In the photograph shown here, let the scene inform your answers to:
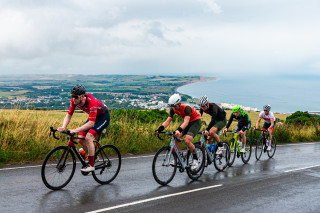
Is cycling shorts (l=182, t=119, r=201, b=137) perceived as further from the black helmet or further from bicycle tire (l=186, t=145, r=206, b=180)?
the black helmet

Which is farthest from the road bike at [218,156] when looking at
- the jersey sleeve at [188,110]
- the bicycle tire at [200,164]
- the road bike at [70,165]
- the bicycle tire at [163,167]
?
the road bike at [70,165]

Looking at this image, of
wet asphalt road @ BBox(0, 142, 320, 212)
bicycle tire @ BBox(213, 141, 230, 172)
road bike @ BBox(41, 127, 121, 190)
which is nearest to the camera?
wet asphalt road @ BBox(0, 142, 320, 212)

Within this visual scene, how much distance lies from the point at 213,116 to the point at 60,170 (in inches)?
181

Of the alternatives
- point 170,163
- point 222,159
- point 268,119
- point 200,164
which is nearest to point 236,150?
point 222,159

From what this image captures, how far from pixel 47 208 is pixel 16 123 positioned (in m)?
6.54

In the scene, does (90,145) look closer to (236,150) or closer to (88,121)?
(88,121)

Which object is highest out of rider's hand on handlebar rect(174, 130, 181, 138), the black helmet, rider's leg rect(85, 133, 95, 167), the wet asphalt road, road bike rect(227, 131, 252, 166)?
the black helmet

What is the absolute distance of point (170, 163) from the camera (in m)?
7.48

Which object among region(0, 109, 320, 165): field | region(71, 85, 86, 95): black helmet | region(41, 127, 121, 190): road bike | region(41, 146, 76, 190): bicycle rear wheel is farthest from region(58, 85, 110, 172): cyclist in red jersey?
region(0, 109, 320, 165): field

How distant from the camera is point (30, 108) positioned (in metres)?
12.8

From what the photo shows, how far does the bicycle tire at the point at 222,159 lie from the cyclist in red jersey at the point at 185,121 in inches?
53.6

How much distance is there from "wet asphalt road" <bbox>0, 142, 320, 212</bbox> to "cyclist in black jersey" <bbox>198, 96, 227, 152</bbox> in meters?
1.11

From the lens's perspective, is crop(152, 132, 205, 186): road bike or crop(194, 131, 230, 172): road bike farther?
crop(194, 131, 230, 172): road bike

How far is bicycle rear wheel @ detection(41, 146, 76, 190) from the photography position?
20.8 feet
